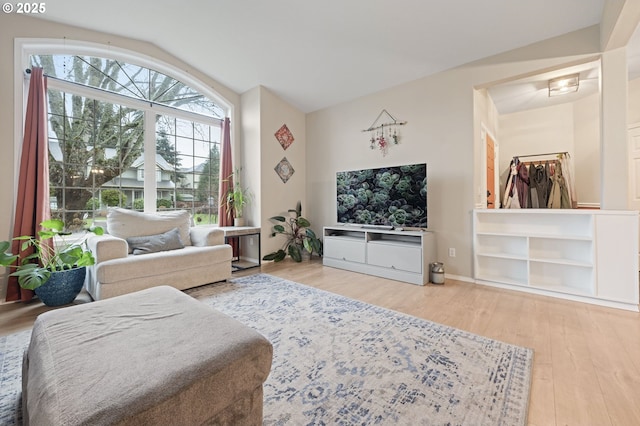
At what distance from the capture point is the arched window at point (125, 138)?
3105mm

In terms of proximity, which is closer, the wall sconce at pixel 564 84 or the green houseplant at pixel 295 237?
the wall sconce at pixel 564 84

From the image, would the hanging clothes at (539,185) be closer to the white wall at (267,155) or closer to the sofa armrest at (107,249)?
the white wall at (267,155)

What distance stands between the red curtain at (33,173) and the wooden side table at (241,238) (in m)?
1.84

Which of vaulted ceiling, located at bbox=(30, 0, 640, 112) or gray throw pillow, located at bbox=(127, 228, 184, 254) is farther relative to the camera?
gray throw pillow, located at bbox=(127, 228, 184, 254)

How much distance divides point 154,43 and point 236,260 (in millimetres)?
3297

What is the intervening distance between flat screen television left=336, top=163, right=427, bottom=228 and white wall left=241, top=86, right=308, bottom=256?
1039mm

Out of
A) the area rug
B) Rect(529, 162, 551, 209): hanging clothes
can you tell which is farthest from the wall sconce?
the area rug

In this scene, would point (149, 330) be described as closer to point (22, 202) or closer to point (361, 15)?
point (22, 202)

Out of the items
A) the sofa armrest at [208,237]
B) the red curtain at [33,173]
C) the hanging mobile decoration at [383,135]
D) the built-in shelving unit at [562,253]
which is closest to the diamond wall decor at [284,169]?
the hanging mobile decoration at [383,135]

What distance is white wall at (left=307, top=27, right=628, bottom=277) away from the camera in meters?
2.83

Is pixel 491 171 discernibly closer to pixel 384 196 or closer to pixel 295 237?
pixel 384 196

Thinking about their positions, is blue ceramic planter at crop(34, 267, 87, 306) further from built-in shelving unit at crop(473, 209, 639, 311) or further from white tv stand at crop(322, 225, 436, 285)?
built-in shelving unit at crop(473, 209, 639, 311)

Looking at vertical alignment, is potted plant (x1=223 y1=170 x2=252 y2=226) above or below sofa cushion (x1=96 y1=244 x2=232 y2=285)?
above

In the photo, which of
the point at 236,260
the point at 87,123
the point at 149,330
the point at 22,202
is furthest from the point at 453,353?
the point at 87,123
